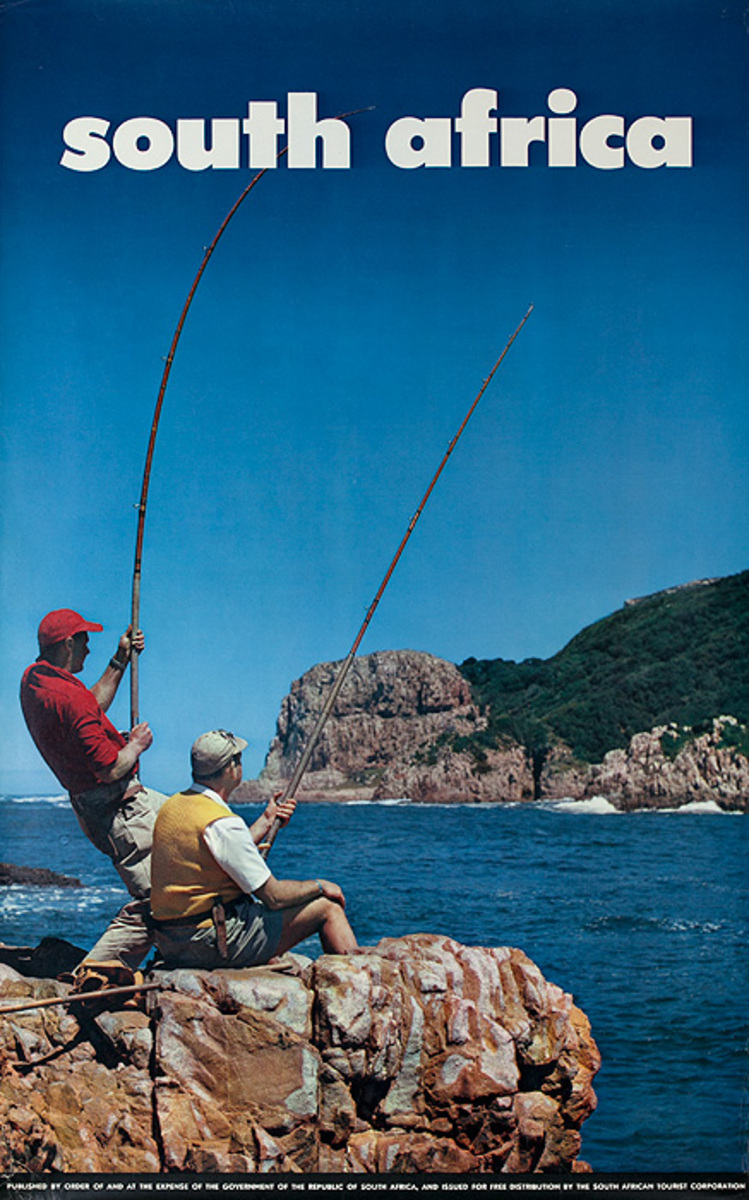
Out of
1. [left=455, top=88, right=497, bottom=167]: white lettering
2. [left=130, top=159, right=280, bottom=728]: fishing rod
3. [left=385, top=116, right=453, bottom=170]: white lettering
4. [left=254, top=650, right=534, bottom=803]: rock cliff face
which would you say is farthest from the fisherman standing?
[left=455, top=88, right=497, bottom=167]: white lettering

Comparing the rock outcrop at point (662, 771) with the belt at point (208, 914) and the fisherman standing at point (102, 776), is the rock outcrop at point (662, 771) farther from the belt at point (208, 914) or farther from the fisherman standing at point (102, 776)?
the fisherman standing at point (102, 776)

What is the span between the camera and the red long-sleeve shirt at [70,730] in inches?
174

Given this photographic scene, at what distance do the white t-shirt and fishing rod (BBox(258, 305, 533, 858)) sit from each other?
0.80ft

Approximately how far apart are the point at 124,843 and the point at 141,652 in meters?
0.82

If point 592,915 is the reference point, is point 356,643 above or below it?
above

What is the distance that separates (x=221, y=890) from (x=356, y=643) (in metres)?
1.28

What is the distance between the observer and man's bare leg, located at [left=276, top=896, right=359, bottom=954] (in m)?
4.22

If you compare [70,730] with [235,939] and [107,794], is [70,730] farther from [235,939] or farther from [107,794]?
[235,939]

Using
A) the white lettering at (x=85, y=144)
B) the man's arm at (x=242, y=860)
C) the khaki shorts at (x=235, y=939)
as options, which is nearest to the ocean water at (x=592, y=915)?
the man's arm at (x=242, y=860)

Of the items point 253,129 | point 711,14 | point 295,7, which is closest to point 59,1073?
point 253,129

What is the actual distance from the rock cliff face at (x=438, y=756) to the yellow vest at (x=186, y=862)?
1.30 feet

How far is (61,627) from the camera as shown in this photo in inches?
181

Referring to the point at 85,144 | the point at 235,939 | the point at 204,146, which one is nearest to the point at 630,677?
the point at 235,939

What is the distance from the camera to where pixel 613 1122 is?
4.67m
